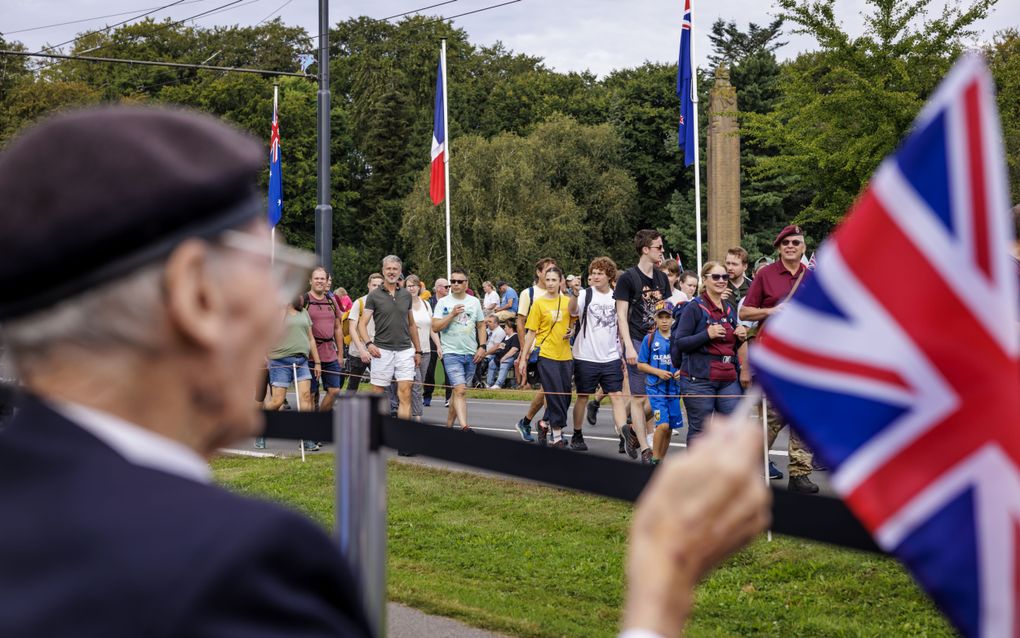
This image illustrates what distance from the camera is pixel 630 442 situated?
1218 cm

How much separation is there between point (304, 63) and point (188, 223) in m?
30.6

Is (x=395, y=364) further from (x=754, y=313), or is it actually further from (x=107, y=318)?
(x=107, y=318)

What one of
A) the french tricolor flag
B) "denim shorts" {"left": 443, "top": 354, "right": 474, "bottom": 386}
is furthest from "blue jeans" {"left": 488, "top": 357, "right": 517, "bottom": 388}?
"denim shorts" {"left": 443, "top": 354, "right": 474, "bottom": 386}

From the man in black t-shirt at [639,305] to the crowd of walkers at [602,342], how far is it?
0.01m

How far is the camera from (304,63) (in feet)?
101

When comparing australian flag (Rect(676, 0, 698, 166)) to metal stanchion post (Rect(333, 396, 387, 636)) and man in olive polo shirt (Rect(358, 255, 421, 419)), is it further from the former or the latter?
metal stanchion post (Rect(333, 396, 387, 636))

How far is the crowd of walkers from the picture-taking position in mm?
10133

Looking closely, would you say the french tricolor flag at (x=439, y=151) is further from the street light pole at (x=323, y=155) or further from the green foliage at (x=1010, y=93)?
the green foliage at (x=1010, y=93)

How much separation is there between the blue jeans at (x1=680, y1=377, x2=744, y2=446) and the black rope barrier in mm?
7062

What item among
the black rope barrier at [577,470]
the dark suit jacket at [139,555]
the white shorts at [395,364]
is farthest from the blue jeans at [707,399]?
the dark suit jacket at [139,555]

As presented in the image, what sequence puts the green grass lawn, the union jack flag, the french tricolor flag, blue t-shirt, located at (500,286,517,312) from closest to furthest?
the union jack flag, the green grass lawn, blue t-shirt, located at (500,286,517,312), the french tricolor flag

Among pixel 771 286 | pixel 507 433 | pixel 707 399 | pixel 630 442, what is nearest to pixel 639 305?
pixel 630 442

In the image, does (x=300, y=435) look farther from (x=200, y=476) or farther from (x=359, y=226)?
(x=359, y=226)

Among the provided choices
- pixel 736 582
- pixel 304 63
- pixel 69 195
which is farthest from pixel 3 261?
pixel 304 63
